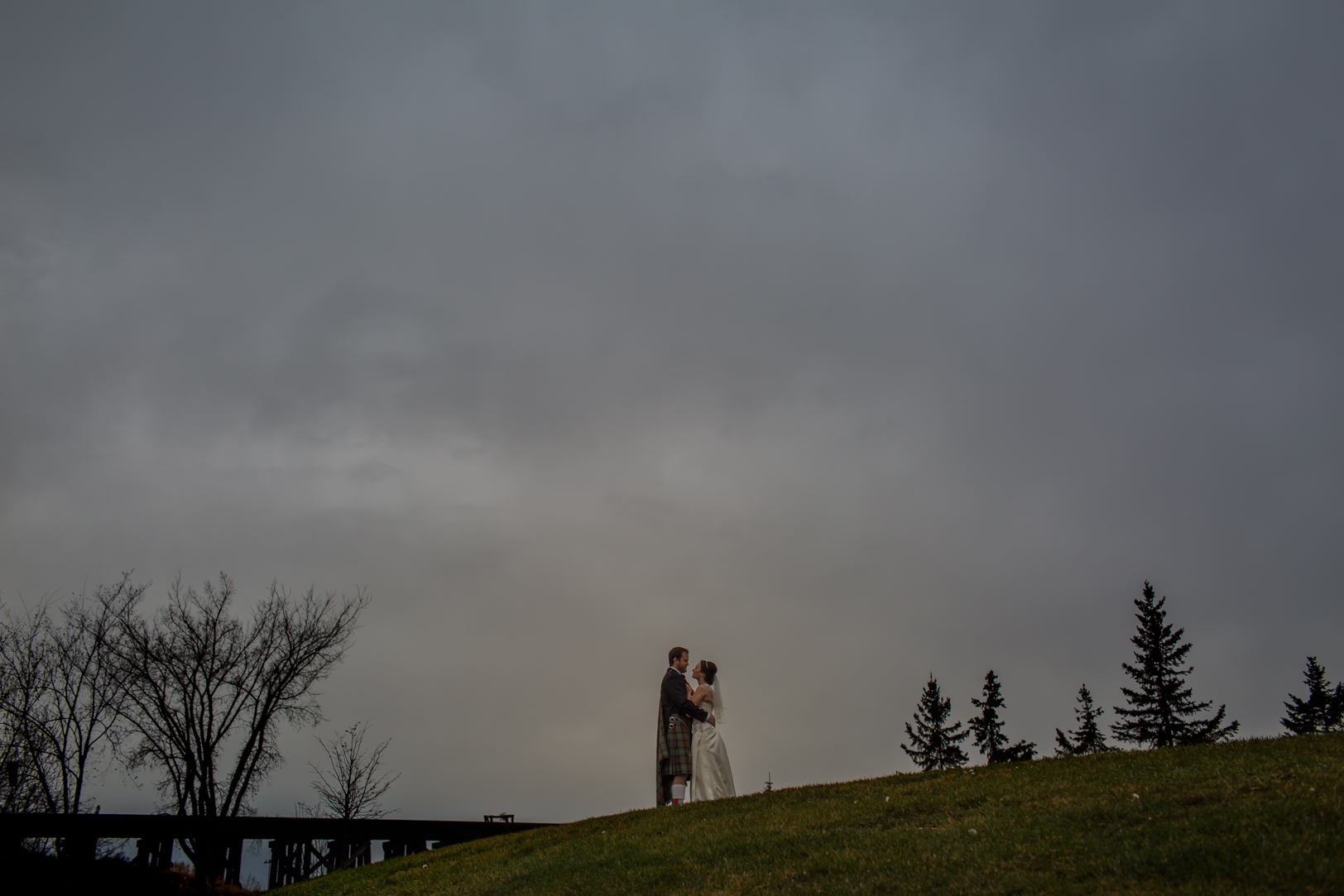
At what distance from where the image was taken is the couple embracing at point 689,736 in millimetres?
17469

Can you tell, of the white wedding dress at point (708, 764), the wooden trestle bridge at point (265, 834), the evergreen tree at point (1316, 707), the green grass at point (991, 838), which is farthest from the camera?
the evergreen tree at point (1316, 707)

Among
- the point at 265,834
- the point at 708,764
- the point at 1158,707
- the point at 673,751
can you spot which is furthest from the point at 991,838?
the point at 1158,707

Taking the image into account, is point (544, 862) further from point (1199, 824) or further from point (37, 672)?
point (37, 672)

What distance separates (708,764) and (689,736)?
0.70 meters

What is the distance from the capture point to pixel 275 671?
33.0 meters

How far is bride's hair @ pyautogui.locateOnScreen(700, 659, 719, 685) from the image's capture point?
59.0ft

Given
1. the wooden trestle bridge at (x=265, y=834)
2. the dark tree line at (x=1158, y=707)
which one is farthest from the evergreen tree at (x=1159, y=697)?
the wooden trestle bridge at (x=265, y=834)

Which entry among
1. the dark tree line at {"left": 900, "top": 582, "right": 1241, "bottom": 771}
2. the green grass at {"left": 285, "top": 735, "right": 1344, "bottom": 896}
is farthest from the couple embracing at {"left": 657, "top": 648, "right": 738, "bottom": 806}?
the dark tree line at {"left": 900, "top": 582, "right": 1241, "bottom": 771}

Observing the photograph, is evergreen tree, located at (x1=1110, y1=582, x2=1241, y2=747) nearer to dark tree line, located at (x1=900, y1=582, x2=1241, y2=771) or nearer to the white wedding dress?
dark tree line, located at (x1=900, y1=582, x2=1241, y2=771)

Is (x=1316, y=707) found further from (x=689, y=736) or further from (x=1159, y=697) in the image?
(x=689, y=736)

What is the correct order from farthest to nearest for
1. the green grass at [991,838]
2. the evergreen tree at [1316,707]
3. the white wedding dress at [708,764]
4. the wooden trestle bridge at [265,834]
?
1. the evergreen tree at [1316,707]
2. the wooden trestle bridge at [265,834]
3. the white wedding dress at [708,764]
4. the green grass at [991,838]

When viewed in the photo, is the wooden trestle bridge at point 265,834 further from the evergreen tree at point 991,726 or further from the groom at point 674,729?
the evergreen tree at point 991,726

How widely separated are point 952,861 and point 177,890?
21.2 m

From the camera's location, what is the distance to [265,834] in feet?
80.6
